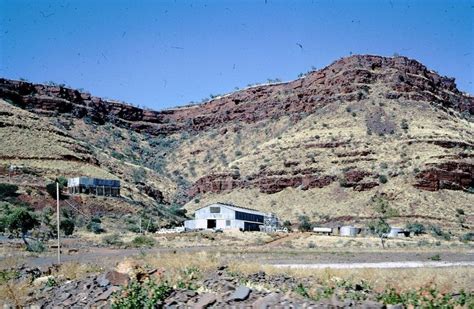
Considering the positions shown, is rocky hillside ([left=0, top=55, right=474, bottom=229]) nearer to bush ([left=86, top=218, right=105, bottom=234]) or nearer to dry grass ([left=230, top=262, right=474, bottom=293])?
bush ([left=86, top=218, right=105, bottom=234])

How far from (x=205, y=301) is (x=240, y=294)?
78 centimetres

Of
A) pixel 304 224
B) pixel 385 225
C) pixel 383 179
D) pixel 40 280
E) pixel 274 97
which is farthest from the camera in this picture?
pixel 274 97

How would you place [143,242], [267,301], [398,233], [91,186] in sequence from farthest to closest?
[91,186], [398,233], [143,242], [267,301]

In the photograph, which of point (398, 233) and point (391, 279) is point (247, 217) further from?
point (391, 279)

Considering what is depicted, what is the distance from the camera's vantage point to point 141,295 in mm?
12797

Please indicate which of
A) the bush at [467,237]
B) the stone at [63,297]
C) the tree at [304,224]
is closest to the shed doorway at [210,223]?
the tree at [304,224]

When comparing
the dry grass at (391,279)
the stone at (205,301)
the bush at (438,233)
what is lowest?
the bush at (438,233)

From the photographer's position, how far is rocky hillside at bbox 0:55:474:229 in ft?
240

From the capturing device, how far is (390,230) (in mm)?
60188

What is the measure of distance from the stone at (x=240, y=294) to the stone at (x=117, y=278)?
3630 mm

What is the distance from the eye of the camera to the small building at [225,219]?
67.4m

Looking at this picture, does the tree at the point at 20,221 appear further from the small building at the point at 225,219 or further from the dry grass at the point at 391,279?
the dry grass at the point at 391,279

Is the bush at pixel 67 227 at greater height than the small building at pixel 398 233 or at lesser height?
greater

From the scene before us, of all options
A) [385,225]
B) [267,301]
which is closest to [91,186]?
[385,225]
